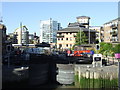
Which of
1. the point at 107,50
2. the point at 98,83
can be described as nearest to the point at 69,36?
the point at 107,50

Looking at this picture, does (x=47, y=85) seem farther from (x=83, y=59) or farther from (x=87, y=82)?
(x=83, y=59)

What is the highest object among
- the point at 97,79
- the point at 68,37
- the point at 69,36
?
the point at 69,36

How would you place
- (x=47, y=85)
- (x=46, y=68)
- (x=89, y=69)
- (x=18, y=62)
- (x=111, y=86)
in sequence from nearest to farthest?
(x=111, y=86)
(x=89, y=69)
(x=47, y=85)
(x=46, y=68)
(x=18, y=62)

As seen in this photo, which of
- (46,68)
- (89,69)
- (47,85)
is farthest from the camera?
(46,68)

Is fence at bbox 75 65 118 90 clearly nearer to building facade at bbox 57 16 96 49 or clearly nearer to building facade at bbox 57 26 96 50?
building facade at bbox 57 16 96 49

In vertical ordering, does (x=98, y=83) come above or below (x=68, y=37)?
below

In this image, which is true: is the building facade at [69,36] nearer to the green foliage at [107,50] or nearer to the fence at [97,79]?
the green foliage at [107,50]

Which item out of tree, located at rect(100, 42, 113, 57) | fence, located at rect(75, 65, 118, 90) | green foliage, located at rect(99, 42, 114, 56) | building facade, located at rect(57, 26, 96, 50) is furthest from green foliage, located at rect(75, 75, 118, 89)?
building facade, located at rect(57, 26, 96, 50)

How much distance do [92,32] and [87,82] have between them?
7640 centimetres

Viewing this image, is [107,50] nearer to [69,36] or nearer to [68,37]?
[69,36]

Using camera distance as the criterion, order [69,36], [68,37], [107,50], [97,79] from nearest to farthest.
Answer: [97,79] → [107,50] → [69,36] → [68,37]

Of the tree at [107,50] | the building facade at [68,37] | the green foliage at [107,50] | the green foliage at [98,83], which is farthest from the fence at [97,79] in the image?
the building facade at [68,37]

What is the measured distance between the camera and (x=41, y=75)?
3616cm

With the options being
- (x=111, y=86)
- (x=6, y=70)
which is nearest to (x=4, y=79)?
(x=6, y=70)
